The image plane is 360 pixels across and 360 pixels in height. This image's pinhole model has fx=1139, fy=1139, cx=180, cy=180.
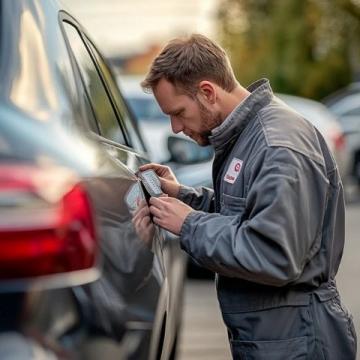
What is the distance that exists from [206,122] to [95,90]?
1.68ft

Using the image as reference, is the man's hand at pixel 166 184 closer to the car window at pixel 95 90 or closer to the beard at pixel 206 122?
the car window at pixel 95 90

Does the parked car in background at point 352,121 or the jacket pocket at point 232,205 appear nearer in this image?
the jacket pocket at point 232,205

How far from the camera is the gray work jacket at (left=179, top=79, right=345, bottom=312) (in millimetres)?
2732

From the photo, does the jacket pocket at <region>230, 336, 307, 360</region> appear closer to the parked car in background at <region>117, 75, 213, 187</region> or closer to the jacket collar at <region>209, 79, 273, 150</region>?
the jacket collar at <region>209, 79, 273, 150</region>

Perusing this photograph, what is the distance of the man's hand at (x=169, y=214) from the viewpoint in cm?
290

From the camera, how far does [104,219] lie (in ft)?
7.33

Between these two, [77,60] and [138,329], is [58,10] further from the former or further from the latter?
[138,329]

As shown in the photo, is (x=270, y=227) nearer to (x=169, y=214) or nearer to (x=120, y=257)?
(x=169, y=214)

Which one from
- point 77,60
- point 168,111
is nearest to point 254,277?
point 168,111

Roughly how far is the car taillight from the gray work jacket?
741 mm

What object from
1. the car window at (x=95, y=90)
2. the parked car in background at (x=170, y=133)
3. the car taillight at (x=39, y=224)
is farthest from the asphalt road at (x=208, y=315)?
the car taillight at (x=39, y=224)

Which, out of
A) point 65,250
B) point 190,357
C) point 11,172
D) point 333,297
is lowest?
point 190,357

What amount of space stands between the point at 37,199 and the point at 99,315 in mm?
264

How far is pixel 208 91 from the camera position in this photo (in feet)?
9.89
